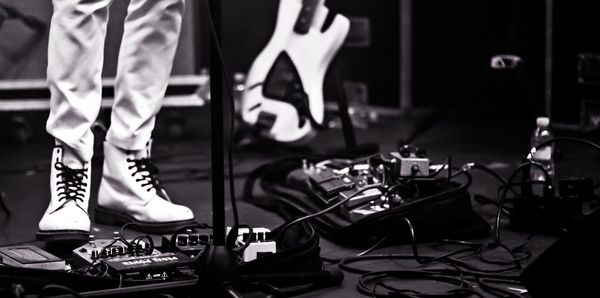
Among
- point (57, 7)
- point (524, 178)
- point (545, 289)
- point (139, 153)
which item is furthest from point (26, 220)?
point (545, 289)

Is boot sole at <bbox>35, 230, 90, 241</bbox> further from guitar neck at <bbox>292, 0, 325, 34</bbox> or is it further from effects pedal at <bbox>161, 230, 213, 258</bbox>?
guitar neck at <bbox>292, 0, 325, 34</bbox>

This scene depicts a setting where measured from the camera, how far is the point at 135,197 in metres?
1.97

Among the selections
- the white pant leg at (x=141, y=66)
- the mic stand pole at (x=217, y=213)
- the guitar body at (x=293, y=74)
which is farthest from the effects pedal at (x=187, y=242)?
the guitar body at (x=293, y=74)

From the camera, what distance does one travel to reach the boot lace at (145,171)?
1.96 m

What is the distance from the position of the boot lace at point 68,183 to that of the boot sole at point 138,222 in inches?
5.4

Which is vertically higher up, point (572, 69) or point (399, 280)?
point (572, 69)

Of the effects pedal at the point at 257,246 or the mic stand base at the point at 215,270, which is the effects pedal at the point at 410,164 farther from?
the mic stand base at the point at 215,270

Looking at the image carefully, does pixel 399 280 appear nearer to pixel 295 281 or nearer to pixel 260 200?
pixel 295 281

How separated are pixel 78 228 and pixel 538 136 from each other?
1.45 m

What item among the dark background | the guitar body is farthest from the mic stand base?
the dark background

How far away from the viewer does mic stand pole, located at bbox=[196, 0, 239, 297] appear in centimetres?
122

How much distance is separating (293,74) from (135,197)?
113cm

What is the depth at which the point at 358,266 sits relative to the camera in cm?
164

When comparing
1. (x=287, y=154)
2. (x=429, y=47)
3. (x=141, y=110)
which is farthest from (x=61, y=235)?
(x=429, y=47)
